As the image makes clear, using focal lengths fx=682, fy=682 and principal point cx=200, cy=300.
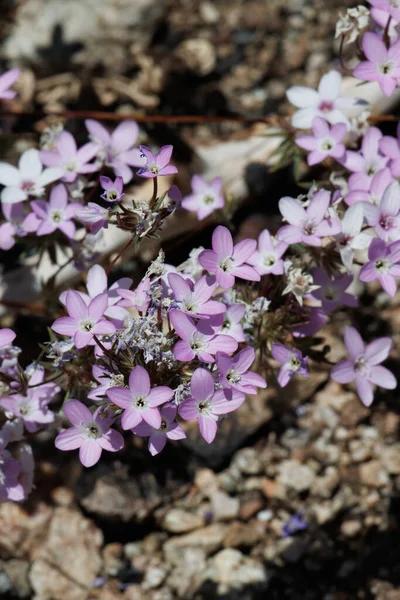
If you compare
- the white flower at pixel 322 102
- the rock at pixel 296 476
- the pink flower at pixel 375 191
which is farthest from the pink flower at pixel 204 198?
the rock at pixel 296 476

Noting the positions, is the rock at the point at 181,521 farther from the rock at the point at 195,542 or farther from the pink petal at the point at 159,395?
the pink petal at the point at 159,395

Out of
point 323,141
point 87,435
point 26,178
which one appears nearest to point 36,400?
point 87,435

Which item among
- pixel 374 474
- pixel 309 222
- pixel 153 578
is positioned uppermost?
pixel 309 222

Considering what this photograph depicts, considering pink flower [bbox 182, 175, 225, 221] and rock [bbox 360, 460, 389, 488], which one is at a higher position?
pink flower [bbox 182, 175, 225, 221]

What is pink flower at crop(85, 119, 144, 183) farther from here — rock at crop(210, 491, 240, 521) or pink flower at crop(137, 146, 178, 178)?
rock at crop(210, 491, 240, 521)

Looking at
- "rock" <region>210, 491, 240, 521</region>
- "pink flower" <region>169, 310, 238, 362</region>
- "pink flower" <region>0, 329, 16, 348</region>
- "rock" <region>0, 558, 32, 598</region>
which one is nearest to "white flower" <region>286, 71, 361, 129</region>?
"pink flower" <region>169, 310, 238, 362</region>

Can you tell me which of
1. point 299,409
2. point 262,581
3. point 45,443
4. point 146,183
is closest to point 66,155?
point 146,183

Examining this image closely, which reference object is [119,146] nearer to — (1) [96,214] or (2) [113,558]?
(1) [96,214]
